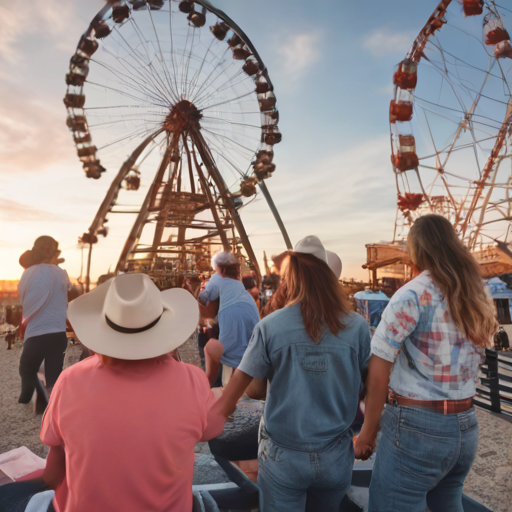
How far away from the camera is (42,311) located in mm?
3957

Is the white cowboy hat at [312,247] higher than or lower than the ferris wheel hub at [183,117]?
lower

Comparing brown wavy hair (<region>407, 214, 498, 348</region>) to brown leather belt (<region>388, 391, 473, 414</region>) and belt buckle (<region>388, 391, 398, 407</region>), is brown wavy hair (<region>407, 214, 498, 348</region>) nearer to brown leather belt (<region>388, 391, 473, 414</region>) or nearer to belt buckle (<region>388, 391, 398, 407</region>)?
brown leather belt (<region>388, 391, 473, 414</region>)

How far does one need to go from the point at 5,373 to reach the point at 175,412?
6.84 metres

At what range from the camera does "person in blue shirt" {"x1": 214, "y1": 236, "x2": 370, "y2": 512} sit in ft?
5.05

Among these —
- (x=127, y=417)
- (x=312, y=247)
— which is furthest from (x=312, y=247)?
(x=127, y=417)

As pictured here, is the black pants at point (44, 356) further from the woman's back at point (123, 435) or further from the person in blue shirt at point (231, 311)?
the woman's back at point (123, 435)

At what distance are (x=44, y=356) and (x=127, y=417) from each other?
3269mm

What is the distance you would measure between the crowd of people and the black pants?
2.78 m

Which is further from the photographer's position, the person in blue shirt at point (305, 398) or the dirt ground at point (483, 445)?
the dirt ground at point (483, 445)

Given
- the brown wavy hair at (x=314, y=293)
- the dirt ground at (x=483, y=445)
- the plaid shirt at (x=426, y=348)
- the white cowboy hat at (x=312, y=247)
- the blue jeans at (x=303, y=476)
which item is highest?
the white cowboy hat at (x=312, y=247)

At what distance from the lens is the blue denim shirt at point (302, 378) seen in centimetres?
156

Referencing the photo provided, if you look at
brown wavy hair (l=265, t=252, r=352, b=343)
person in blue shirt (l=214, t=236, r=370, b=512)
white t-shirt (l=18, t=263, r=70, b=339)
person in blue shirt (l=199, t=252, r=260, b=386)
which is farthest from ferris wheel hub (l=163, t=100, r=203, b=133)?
person in blue shirt (l=214, t=236, r=370, b=512)

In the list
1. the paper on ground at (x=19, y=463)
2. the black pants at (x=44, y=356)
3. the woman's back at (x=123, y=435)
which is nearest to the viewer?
the woman's back at (x=123, y=435)

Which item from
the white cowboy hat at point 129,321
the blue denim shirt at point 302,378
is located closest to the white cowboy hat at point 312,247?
the blue denim shirt at point 302,378
